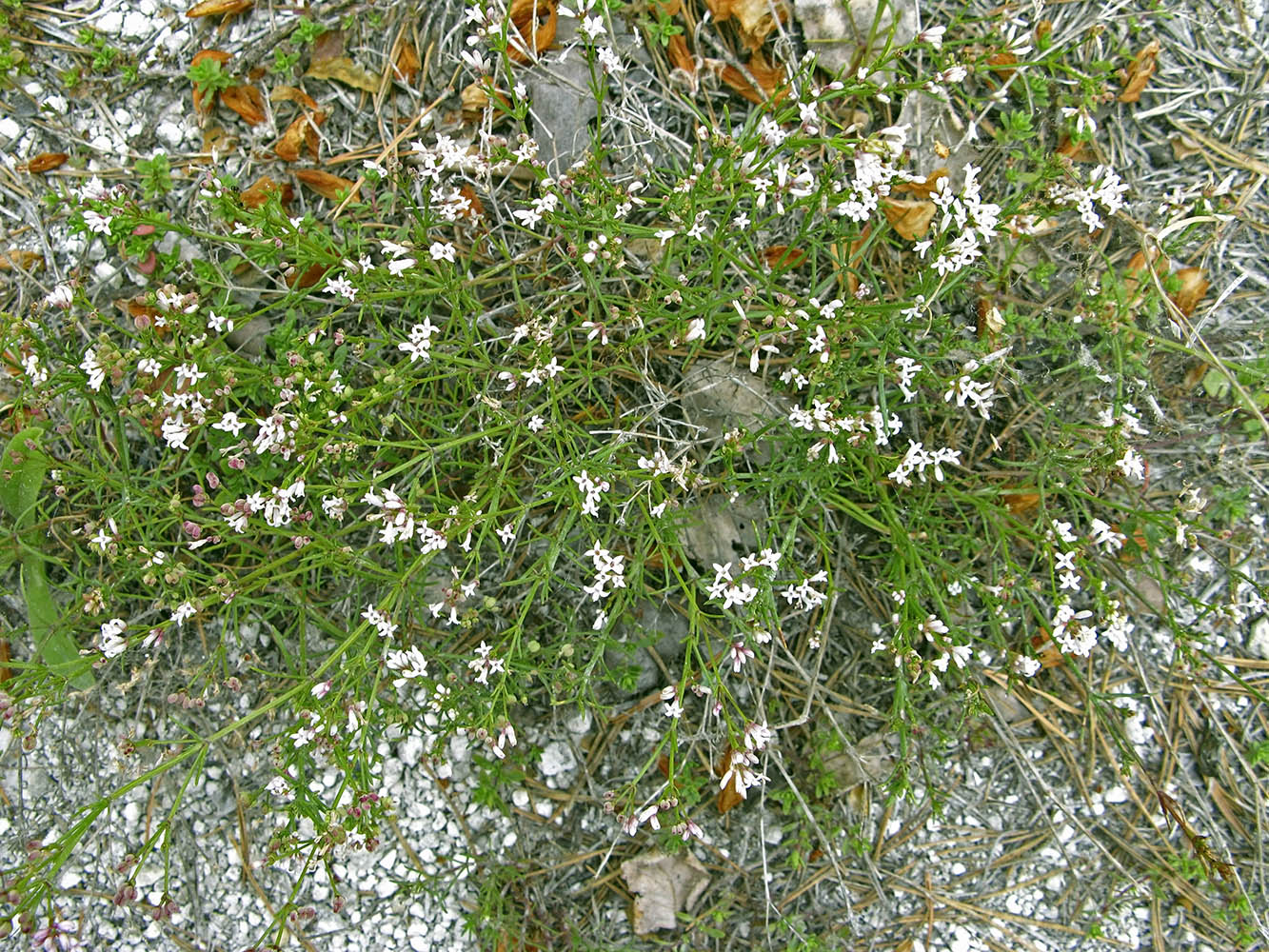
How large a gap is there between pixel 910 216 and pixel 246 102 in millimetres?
3211

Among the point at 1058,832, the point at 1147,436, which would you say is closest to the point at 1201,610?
the point at 1147,436

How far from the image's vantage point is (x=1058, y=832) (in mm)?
4438

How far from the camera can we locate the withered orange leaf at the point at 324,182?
165 inches

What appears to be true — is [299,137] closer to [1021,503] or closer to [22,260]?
[22,260]

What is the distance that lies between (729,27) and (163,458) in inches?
132

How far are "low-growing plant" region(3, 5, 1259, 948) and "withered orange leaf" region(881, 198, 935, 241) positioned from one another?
18 millimetres

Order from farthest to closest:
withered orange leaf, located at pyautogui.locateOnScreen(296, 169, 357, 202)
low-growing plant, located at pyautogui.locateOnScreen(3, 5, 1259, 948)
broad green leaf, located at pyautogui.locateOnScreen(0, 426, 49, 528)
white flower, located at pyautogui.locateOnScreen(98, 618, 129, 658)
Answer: withered orange leaf, located at pyautogui.locateOnScreen(296, 169, 357, 202) < broad green leaf, located at pyautogui.locateOnScreen(0, 426, 49, 528) < low-growing plant, located at pyautogui.locateOnScreen(3, 5, 1259, 948) < white flower, located at pyautogui.locateOnScreen(98, 618, 129, 658)

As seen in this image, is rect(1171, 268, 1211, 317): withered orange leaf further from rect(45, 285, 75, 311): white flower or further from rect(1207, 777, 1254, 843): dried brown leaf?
rect(45, 285, 75, 311): white flower

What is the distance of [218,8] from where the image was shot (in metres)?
4.21

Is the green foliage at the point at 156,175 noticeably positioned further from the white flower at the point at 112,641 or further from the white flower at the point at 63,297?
the white flower at the point at 112,641

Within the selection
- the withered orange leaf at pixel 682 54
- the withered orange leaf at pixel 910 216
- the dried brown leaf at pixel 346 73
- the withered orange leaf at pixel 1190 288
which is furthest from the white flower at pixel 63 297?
the withered orange leaf at pixel 1190 288

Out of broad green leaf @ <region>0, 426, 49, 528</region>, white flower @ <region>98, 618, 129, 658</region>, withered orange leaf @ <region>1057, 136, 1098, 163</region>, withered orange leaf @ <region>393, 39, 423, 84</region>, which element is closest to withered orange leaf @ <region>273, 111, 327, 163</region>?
withered orange leaf @ <region>393, 39, 423, 84</region>

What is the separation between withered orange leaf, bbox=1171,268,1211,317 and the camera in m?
4.27

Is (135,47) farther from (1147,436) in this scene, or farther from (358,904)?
(1147,436)
